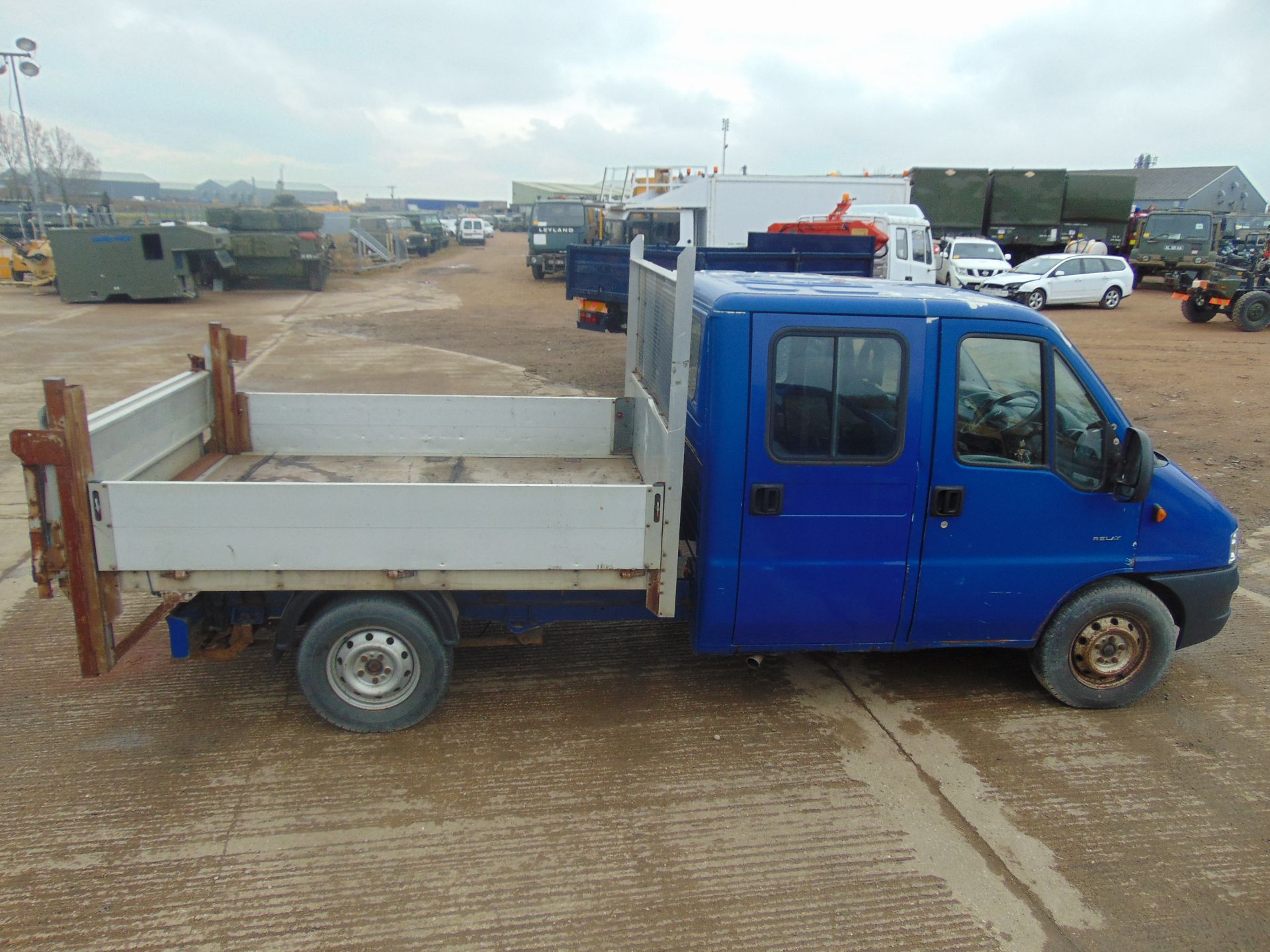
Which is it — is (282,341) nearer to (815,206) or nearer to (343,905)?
(815,206)

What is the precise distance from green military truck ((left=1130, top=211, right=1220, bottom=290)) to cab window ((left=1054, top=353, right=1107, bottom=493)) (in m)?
27.1

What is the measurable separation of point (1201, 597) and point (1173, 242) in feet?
93.2

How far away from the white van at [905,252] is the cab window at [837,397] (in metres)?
12.0

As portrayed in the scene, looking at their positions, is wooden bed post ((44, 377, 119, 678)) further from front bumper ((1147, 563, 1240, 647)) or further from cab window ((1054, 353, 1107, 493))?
front bumper ((1147, 563, 1240, 647))

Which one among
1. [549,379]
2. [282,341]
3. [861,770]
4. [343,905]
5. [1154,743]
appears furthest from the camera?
[282,341]

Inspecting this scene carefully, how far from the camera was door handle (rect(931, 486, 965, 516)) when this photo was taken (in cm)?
405

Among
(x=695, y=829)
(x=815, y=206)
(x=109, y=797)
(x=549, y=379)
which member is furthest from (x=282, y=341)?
(x=695, y=829)

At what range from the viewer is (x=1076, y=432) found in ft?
13.6

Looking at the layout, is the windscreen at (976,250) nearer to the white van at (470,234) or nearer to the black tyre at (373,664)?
the black tyre at (373,664)

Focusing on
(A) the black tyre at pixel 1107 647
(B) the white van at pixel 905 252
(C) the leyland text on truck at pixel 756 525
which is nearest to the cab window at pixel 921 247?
(B) the white van at pixel 905 252

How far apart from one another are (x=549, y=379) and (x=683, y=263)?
374 inches

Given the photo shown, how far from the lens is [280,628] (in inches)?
160

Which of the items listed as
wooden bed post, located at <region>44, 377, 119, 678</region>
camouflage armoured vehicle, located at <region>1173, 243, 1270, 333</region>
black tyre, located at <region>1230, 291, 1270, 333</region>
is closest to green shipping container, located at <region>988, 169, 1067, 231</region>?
camouflage armoured vehicle, located at <region>1173, 243, 1270, 333</region>

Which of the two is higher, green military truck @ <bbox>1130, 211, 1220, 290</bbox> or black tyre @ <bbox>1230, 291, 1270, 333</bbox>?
green military truck @ <bbox>1130, 211, 1220, 290</bbox>
